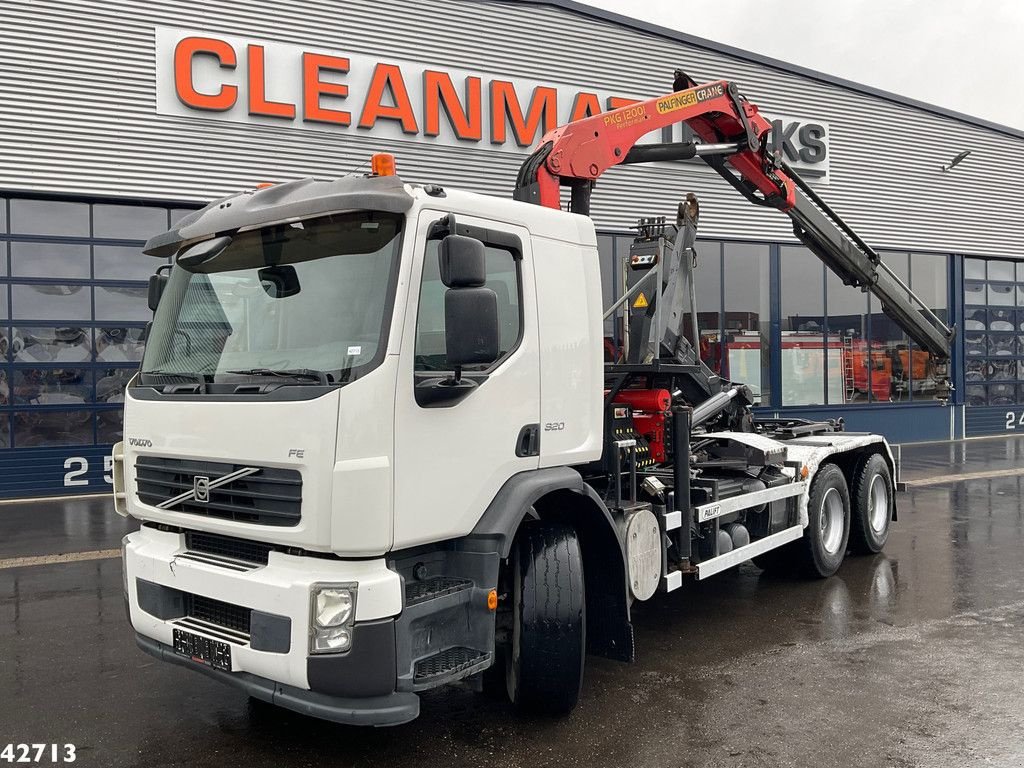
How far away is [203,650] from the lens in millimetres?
3953

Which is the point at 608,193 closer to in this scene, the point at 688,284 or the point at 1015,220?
the point at 688,284

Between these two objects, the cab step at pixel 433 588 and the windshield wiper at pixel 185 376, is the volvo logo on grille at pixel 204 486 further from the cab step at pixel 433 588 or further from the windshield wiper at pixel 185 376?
the cab step at pixel 433 588

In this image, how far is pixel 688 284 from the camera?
746 cm

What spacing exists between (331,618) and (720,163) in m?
6.25

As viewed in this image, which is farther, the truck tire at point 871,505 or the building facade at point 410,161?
the building facade at point 410,161

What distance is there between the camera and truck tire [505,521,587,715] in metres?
4.30

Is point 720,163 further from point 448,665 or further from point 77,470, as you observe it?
point 77,470

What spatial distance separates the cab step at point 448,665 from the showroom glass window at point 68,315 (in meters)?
11.1

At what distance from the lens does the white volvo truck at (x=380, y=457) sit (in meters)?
3.60

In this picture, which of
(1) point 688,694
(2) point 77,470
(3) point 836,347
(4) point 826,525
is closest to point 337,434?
(1) point 688,694

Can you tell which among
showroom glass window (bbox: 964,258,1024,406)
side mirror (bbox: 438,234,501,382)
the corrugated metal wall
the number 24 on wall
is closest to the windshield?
side mirror (bbox: 438,234,501,382)

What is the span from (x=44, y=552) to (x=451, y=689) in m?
6.05

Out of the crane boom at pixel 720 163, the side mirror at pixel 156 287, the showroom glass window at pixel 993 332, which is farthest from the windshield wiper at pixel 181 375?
the showroom glass window at pixel 993 332

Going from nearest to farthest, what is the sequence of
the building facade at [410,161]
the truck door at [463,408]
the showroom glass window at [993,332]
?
the truck door at [463,408]
the building facade at [410,161]
the showroom glass window at [993,332]
